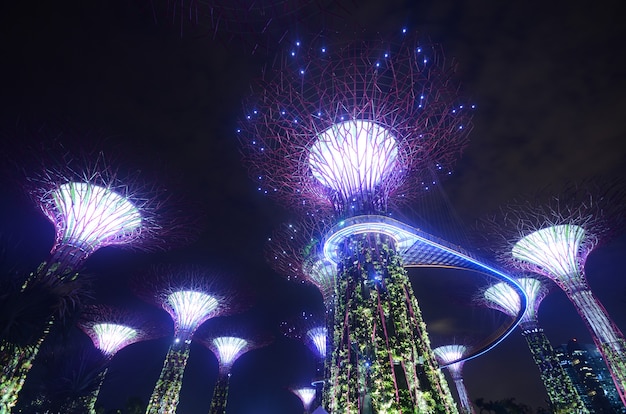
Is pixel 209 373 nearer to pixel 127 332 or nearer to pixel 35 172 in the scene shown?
pixel 127 332

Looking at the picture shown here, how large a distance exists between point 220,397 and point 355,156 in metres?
31.0

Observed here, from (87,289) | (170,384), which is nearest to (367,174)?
(87,289)

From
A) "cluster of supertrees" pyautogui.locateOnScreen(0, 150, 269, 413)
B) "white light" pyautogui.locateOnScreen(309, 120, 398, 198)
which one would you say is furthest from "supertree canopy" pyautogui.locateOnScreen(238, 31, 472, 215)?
"cluster of supertrees" pyautogui.locateOnScreen(0, 150, 269, 413)

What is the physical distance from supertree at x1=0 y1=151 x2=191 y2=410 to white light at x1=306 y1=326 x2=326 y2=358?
19.9m

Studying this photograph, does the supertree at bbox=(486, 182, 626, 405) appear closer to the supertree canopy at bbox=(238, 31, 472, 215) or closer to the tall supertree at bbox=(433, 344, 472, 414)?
the supertree canopy at bbox=(238, 31, 472, 215)

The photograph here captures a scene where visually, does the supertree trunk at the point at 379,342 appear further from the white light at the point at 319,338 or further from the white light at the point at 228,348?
the white light at the point at 228,348

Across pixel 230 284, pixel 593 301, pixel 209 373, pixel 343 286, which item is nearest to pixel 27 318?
pixel 343 286

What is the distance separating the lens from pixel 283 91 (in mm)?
12812

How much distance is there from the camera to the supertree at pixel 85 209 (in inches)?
559

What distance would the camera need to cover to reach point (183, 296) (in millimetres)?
25234

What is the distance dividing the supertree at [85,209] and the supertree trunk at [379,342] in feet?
38.8

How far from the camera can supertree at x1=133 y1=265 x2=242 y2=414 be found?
2405 centimetres

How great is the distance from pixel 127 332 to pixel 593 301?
38.4m

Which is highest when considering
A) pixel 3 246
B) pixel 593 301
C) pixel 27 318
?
pixel 593 301
